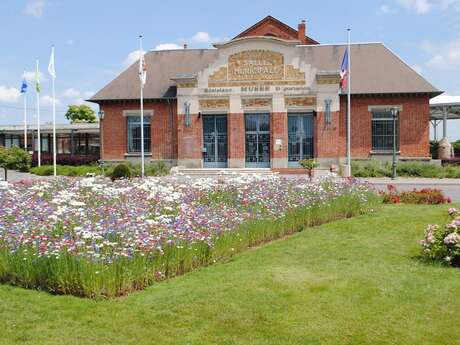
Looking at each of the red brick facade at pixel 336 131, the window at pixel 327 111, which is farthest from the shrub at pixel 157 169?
the window at pixel 327 111

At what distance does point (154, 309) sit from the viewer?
6629mm

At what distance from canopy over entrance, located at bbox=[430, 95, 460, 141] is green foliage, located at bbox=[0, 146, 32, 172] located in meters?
31.7

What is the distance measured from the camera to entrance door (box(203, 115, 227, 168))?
116 feet

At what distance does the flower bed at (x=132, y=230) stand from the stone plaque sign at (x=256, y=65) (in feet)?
71.7

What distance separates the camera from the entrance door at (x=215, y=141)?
116 feet

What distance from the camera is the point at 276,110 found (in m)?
34.3

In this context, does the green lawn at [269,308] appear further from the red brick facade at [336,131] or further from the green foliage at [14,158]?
the green foliage at [14,158]

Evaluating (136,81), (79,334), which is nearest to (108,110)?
(136,81)

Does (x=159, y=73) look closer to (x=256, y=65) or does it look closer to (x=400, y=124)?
(x=256, y=65)

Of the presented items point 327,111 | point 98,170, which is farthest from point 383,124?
point 98,170

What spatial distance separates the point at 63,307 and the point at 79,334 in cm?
100

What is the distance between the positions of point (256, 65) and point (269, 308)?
29000mm

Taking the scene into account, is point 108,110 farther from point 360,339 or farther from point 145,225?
point 360,339

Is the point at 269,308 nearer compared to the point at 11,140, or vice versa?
the point at 269,308
